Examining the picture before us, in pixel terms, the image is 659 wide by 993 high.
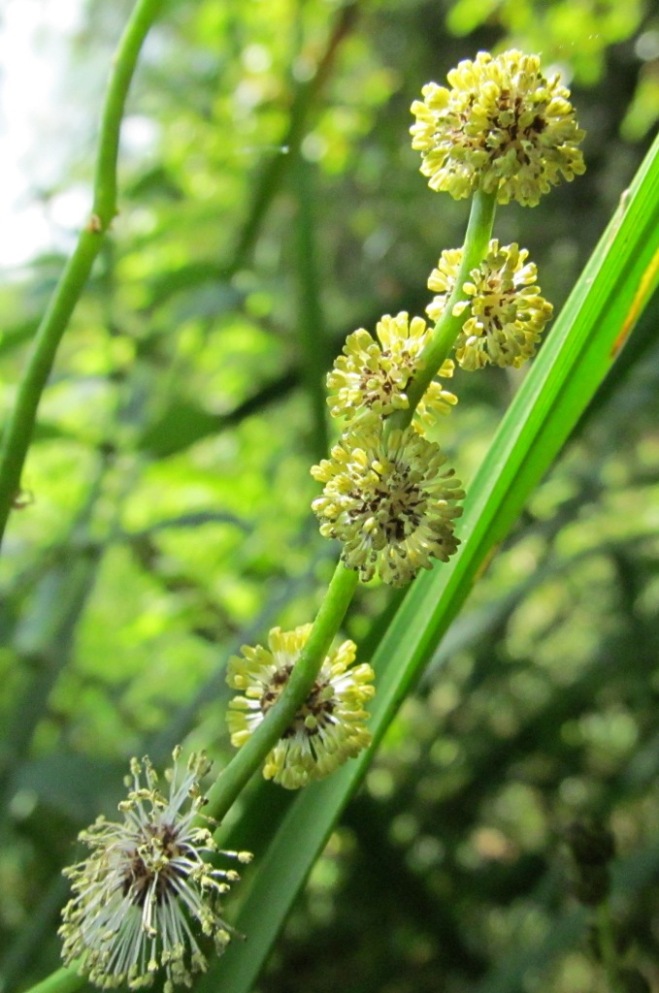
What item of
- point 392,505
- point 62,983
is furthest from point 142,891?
point 392,505

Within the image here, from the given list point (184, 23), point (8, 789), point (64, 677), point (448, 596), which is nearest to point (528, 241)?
point (184, 23)

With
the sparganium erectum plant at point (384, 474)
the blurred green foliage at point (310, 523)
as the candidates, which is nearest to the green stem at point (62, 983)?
the sparganium erectum plant at point (384, 474)

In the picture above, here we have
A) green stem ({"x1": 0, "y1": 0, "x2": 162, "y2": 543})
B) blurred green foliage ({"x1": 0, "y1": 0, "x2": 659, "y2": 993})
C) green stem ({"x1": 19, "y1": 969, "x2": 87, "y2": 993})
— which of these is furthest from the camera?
blurred green foliage ({"x1": 0, "y1": 0, "x2": 659, "y2": 993})

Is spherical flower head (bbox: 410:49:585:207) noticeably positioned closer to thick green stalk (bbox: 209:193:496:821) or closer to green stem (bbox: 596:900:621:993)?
thick green stalk (bbox: 209:193:496:821)

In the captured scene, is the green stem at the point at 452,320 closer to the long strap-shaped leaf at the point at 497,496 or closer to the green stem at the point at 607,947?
the long strap-shaped leaf at the point at 497,496

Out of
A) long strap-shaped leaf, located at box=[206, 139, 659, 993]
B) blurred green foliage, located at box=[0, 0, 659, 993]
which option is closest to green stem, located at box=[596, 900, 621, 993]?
blurred green foliage, located at box=[0, 0, 659, 993]

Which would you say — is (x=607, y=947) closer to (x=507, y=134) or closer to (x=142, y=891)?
(x=142, y=891)

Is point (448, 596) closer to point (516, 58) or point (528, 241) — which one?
point (516, 58)
